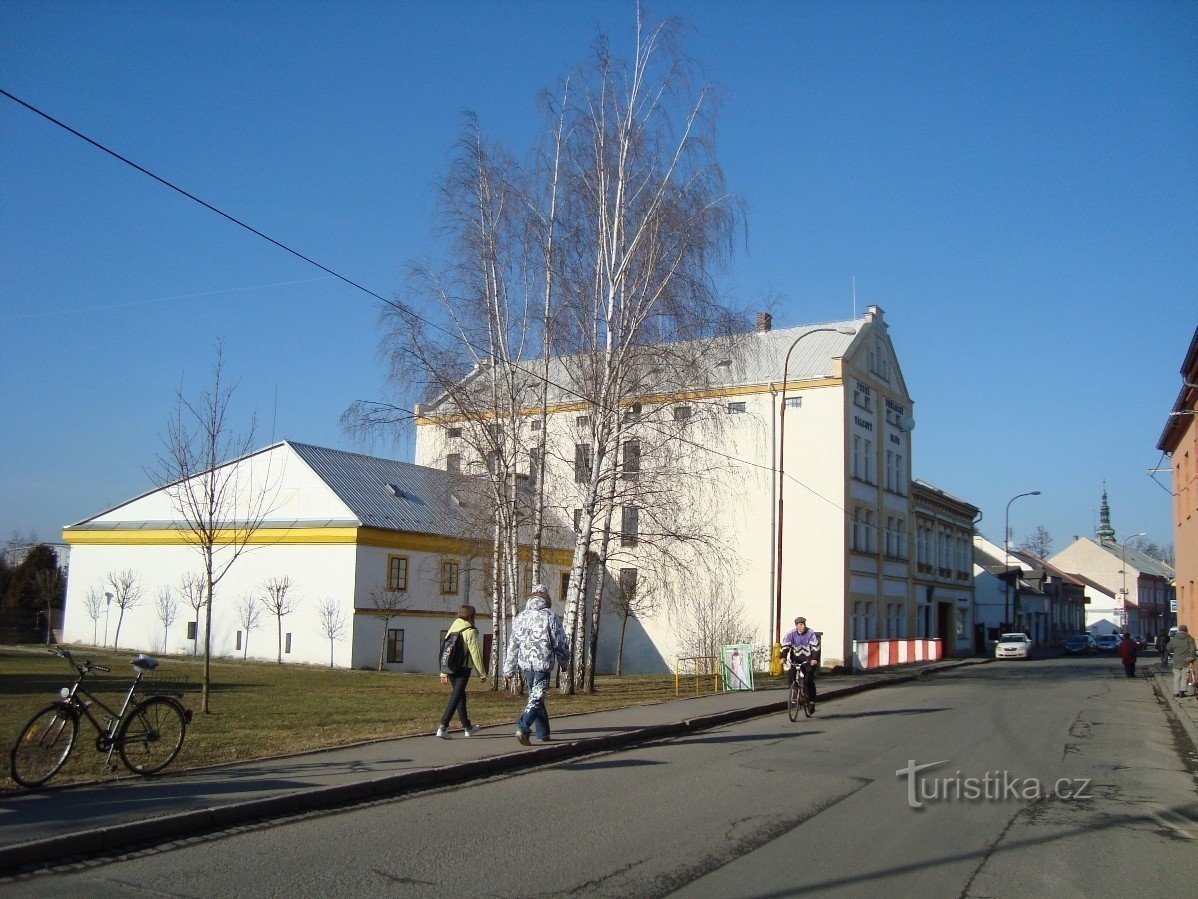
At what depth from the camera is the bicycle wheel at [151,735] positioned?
9953 millimetres


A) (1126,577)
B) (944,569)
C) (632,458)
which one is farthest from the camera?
(1126,577)

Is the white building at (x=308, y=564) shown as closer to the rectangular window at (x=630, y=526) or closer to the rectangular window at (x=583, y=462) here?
the rectangular window at (x=630, y=526)

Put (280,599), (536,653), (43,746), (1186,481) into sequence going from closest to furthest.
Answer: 1. (43,746)
2. (536,653)
3. (1186,481)
4. (280,599)

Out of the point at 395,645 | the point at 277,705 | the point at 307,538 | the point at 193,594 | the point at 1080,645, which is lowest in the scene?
the point at 1080,645

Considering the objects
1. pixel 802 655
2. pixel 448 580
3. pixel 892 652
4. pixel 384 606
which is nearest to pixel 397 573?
pixel 384 606

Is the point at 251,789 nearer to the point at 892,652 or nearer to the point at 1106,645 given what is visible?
the point at 892,652

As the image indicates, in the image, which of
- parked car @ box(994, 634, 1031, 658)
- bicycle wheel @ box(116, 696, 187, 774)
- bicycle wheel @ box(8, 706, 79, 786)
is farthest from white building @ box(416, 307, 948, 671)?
bicycle wheel @ box(8, 706, 79, 786)

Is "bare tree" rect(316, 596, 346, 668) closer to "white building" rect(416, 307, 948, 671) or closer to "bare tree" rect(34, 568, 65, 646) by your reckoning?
"white building" rect(416, 307, 948, 671)

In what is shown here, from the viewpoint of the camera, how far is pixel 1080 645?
229 feet

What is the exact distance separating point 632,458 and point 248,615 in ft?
66.8

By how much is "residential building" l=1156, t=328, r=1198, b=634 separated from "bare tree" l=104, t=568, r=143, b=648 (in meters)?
36.9

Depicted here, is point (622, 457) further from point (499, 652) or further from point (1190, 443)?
point (1190, 443)

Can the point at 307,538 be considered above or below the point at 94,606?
above

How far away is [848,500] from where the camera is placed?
43156mm
